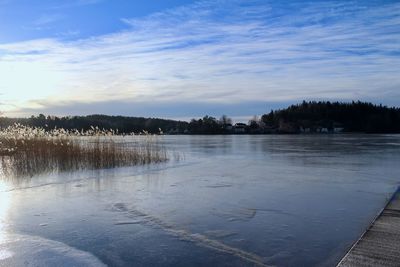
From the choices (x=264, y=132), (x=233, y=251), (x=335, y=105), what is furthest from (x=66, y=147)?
(x=335, y=105)

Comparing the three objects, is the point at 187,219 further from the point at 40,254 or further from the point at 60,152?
the point at 60,152

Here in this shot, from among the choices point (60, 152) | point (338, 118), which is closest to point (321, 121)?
point (338, 118)

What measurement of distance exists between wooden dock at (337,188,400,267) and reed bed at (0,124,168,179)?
34.0 feet

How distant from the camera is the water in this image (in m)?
4.59

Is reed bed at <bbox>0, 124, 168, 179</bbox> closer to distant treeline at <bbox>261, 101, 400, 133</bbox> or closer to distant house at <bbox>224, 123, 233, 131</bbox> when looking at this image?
distant treeline at <bbox>261, 101, 400, 133</bbox>

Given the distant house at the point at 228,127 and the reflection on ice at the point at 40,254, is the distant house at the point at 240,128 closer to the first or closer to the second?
the distant house at the point at 228,127

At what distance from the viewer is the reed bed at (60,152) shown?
1413 centimetres

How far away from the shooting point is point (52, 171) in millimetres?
13109

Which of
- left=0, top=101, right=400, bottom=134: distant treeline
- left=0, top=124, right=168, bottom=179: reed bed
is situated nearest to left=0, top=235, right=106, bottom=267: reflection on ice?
left=0, top=124, right=168, bottom=179: reed bed

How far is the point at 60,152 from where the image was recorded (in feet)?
50.2

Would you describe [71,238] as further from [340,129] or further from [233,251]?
[340,129]

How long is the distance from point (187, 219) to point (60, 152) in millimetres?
10074

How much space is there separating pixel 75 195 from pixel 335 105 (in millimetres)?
108284

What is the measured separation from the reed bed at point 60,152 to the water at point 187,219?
2902 mm
